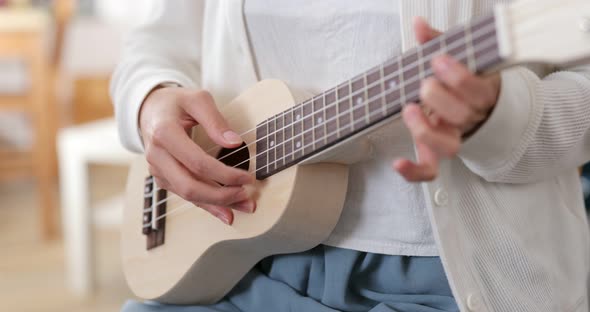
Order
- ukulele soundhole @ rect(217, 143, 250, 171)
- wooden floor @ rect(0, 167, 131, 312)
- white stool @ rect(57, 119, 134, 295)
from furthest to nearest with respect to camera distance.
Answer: wooden floor @ rect(0, 167, 131, 312), white stool @ rect(57, 119, 134, 295), ukulele soundhole @ rect(217, 143, 250, 171)

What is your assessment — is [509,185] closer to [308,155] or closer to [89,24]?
[308,155]

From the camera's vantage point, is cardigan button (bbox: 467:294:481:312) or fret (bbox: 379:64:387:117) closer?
fret (bbox: 379:64:387:117)

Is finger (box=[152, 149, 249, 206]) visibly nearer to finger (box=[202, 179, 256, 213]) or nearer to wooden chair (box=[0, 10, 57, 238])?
finger (box=[202, 179, 256, 213])

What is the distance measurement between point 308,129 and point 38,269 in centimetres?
187

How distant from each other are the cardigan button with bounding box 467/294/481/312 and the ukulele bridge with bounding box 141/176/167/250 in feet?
1.27

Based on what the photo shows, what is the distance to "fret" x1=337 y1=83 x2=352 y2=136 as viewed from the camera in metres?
0.61

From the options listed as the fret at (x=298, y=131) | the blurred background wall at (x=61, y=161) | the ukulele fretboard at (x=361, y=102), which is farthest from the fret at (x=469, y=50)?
the blurred background wall at (x=61, y=161)

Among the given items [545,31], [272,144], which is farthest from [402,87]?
[272,144]

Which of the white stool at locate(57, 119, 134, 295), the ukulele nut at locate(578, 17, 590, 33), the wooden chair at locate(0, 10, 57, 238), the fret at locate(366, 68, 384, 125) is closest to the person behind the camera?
the ukulele nut at locate(578, 17, 590, 33)

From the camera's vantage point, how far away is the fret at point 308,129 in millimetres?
666

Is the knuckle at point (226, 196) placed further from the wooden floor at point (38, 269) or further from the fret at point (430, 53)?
the wooden floor at point (38, 269)

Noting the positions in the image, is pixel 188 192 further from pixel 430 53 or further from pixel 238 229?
pixel 430 53

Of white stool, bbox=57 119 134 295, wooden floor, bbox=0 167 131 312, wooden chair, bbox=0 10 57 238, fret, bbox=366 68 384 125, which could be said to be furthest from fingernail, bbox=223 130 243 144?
wooden chair, bbox=0 10 57 238

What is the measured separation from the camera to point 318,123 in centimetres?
66
